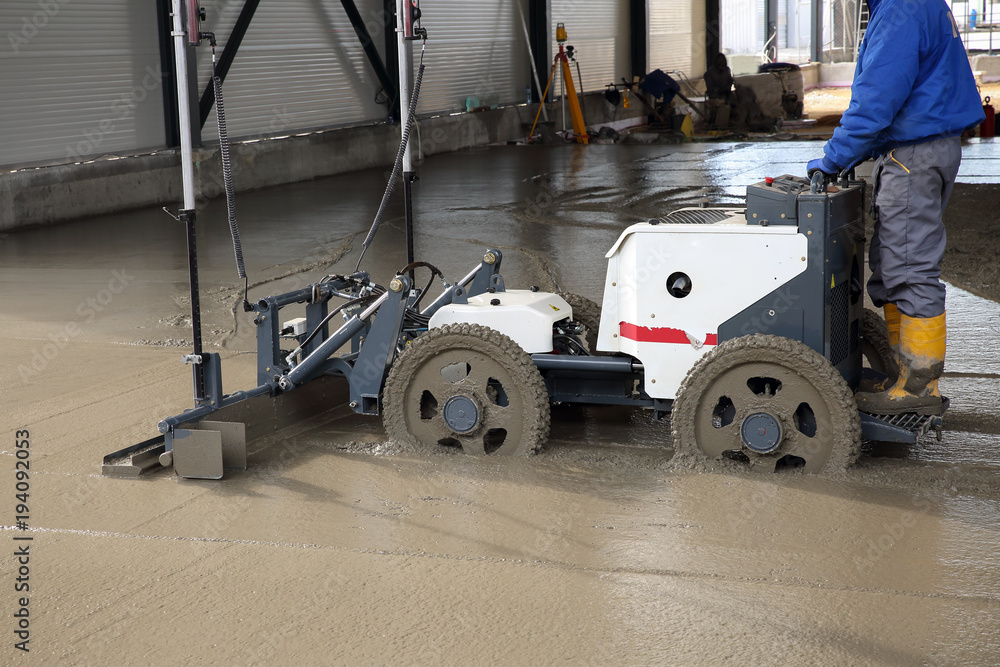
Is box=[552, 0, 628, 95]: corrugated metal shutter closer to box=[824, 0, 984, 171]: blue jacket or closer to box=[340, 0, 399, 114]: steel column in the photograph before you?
box=[340, 0, 399, 114]: steel column

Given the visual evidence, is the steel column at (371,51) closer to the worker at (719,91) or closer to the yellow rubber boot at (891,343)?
the worker at (719,91)

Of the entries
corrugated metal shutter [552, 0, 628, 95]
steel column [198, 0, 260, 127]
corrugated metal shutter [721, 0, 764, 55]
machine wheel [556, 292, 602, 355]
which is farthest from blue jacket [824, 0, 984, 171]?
corrugated metal shutter [721, 0, 764, 55]

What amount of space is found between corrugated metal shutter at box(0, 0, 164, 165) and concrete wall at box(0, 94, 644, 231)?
337 mm

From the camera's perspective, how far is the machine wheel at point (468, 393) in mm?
4125

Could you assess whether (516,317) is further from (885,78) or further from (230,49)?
(230,49)

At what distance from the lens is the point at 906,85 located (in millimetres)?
3900

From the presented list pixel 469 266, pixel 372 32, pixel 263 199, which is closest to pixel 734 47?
pixel 372 32

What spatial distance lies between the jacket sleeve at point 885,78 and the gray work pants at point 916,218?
0.20 m

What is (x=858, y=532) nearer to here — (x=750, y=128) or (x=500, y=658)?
(x=500, y=658)

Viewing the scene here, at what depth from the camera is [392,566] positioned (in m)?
3.27

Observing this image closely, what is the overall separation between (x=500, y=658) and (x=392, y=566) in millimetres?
638

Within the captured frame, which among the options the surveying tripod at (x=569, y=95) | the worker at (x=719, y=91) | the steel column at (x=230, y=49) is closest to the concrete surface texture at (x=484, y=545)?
the steel column at (x=230, y=49)

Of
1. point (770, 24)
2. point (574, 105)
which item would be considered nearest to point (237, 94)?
point (574, 105)

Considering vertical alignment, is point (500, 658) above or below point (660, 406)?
below
